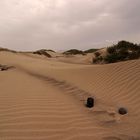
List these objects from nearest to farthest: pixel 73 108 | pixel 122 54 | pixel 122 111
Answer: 1. pixel 122 111
2. pixel 73 108
3. pixel 122 54

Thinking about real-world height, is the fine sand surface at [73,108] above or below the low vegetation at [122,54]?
below

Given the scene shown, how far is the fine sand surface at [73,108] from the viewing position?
13.1 ft

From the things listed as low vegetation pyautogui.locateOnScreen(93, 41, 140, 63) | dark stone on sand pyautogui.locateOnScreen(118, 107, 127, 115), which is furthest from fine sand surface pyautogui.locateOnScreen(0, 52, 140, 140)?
low vegetation pyautogui.locateOnScreen(93, 41, 140, 63)

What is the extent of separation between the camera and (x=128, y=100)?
6004mm

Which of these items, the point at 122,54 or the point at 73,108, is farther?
the point at 122,54

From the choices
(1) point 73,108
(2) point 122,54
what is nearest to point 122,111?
(1) point 73,108

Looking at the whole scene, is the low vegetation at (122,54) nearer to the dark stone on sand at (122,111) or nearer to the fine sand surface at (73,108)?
the fine sand surface at (73,108)

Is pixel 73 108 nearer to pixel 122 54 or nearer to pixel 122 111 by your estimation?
pixel 122 111

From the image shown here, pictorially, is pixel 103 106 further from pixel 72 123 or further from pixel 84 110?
pixel 72 123

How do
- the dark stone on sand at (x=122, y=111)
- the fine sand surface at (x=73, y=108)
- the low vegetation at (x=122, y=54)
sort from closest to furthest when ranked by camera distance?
the fine sand surface at (x=73, y=108), the dark stone on sand at (x=122, y=111), the low vegetation at (x=122, y=54)

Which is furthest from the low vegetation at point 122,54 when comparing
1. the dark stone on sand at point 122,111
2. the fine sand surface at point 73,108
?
the dark stone on sand at point 122,111

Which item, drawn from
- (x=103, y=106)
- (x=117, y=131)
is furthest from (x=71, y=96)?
(x=117, y=131)

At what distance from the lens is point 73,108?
17.1 ft

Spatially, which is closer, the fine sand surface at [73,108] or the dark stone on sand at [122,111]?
the fine sand surface at [73,108]
